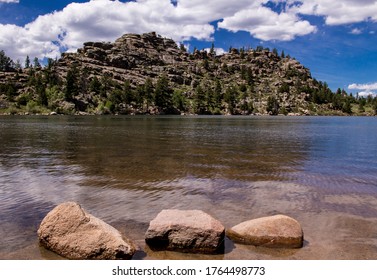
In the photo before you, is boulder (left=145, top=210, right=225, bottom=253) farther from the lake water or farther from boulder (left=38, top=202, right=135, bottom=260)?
boulder (left=38, top=202, right=135, bottom=260)

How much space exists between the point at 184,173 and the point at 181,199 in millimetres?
6957

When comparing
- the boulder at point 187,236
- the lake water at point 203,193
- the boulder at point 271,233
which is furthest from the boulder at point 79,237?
the boulder at point 271,233

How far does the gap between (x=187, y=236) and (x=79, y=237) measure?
365 centimetres

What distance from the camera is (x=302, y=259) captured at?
11.0 metres

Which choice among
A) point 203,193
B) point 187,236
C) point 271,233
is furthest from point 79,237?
point 203,193

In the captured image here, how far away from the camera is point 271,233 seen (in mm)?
12016

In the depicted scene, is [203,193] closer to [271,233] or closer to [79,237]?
[271,233]

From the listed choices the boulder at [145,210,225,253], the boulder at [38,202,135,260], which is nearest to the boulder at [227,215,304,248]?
the boulder at [145,210,225,253]

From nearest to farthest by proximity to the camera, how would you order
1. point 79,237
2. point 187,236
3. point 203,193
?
point 79,237, point 187,236, point 203,193

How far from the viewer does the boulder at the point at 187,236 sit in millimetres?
11281

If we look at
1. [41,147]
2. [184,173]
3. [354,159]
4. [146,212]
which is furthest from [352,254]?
[41,147]

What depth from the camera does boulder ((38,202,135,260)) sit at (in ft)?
34.9

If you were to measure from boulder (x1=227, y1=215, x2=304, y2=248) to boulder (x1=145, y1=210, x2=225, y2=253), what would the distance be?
1.01 metres

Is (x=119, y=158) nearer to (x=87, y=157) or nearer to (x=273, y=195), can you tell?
(x=87, y=157)
